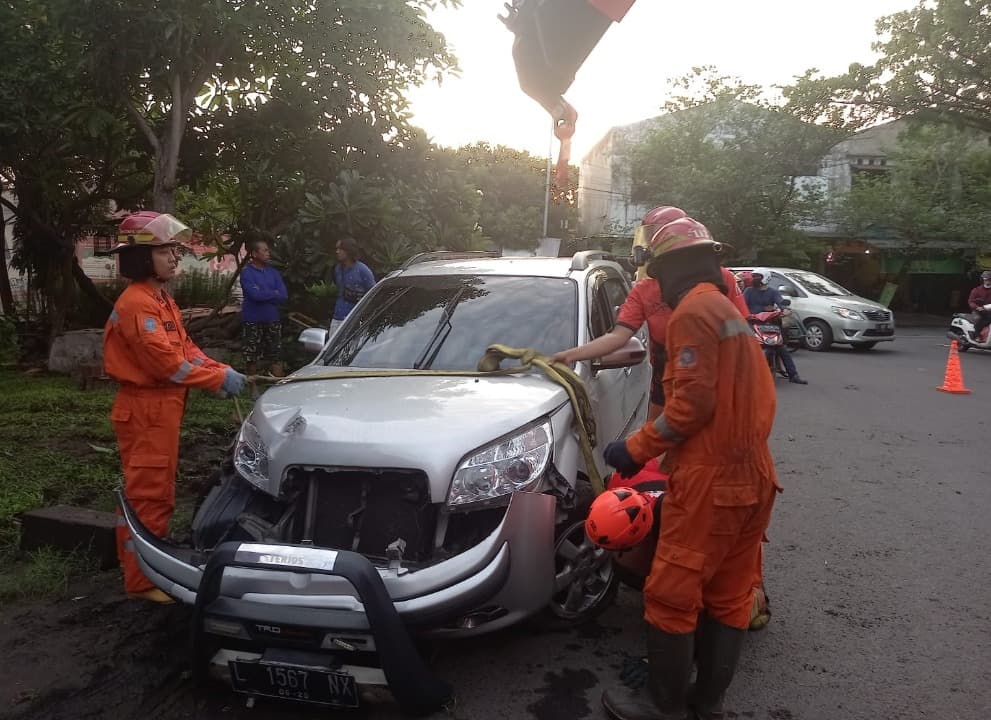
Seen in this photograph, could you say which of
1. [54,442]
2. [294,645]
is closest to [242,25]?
[54,442]

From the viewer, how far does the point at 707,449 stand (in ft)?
9.15

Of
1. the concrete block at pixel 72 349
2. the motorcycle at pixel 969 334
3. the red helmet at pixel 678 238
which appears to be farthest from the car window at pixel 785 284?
the red helmet at pixel 678 238

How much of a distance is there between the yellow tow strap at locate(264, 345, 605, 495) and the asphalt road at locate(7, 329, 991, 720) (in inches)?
34.0

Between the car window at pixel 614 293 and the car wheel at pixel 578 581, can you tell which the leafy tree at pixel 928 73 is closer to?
the car window at pixel 614 293

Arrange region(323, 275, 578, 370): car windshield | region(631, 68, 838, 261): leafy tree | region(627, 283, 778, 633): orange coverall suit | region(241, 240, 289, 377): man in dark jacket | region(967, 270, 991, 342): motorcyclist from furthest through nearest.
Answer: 1. region(631, 68, 838, 261): leafy tree
2. region(967, 270, 991, 342): motorcyclist
3. region(241, 240, 289, 377): man in dark jacket
4. region(323, 275, 578, 370): car windshield
5. region(627, 283, 778, 633): orange coverall suit

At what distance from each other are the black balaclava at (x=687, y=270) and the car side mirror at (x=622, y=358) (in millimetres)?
1174

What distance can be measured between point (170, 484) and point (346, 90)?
815cm

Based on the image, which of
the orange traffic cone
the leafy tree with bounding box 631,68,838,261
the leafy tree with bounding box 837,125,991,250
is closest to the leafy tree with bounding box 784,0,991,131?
the leafy tree with bounding box 631,68,838,261

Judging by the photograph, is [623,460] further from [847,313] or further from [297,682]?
[847,313]

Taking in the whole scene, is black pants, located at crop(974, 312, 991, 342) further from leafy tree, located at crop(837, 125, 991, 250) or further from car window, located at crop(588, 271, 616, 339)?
car window, located at crop(588, 271, 616, 339)

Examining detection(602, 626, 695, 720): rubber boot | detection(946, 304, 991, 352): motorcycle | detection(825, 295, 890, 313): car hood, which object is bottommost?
detection(602, 626, 695, 720): rubber boot

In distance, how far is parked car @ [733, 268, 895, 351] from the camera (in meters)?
Answer: 16.7

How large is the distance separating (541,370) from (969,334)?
1638 centimetres

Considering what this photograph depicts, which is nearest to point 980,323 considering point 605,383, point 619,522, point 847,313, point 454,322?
point 847,313
